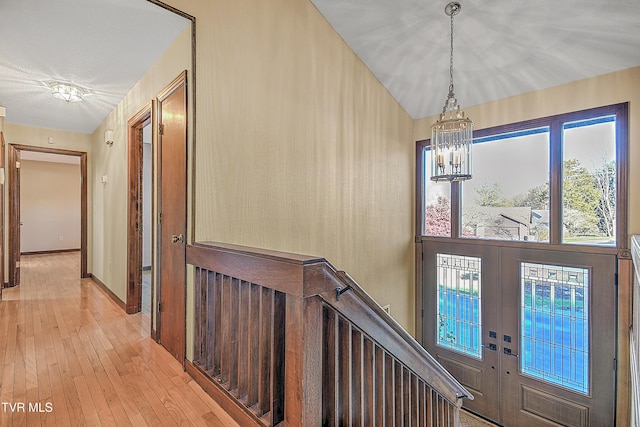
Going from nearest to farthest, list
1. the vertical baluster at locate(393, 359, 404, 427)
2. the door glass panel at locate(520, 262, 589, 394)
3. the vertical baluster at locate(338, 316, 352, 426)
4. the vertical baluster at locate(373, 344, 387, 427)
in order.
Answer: the vertical baluster at locate(338, 316, 352, 426) < the vertical baluster at locate(373, 344, 387, 427) < the vertical baluster at locate(393, 359, 404, 427) < the door glass panel at locate(520, 262, 589, 394)

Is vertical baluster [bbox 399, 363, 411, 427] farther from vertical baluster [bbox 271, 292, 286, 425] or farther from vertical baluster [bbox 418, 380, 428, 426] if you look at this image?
vertical baluster [bbox 271, 292, 286, 425]

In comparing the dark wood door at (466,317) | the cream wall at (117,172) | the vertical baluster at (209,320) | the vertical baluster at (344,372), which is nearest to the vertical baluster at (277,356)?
the vertical baluster at (344,372)

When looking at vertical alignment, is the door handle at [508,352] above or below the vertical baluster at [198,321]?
below

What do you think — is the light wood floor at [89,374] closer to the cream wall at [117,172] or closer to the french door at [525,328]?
the cream wall at [117,172]

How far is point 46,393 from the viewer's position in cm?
169

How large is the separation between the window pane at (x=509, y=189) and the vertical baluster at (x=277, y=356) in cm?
302

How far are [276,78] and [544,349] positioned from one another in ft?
12.2

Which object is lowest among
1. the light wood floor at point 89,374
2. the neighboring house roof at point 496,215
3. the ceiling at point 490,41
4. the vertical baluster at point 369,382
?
the light wood floor at point 89,374

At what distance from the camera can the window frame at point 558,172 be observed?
2.62 meters

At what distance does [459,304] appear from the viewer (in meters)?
3.66

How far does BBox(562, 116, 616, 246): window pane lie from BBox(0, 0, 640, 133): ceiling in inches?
21.3

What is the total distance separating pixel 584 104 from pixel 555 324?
215cm

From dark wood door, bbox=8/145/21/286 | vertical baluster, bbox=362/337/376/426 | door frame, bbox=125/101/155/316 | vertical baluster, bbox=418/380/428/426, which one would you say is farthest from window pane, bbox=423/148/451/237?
dark wood door, bbox=8/145/21/286

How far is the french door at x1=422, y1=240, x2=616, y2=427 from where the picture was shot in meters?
2.80
